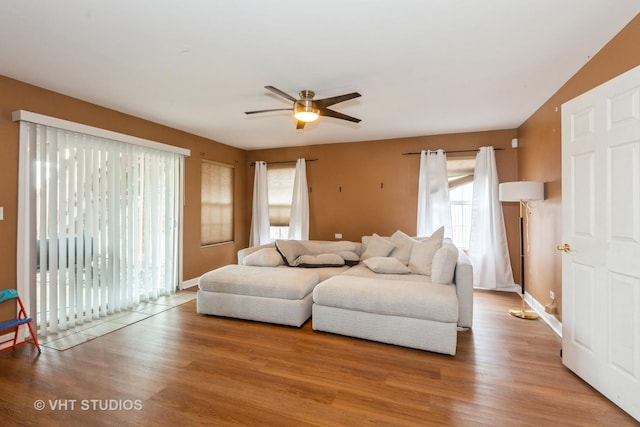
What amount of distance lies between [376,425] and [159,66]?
10.6 ft

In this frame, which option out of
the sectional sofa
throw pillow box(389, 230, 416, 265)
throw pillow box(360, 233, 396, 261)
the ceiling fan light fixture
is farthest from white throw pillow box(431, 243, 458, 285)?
the ceiling fan light fixture

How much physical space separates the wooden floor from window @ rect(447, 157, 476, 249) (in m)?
2.10

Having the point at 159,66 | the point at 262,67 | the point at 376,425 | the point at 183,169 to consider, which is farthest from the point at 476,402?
the point at 183,169

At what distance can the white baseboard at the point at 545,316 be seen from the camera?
10.2 feet

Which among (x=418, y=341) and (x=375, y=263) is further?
(x=375, y=263)

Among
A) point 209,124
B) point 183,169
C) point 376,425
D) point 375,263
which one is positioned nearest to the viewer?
point 376,425

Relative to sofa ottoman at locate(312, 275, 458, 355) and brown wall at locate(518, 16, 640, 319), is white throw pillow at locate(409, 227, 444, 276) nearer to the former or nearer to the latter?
sofa ottoman at locate(312, 275, 458, 355)

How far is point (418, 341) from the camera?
2768mm

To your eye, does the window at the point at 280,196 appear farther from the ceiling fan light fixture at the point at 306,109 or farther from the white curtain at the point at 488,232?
the white curtain at the point at 488,232

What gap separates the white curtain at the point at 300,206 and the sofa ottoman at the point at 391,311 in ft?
8.55

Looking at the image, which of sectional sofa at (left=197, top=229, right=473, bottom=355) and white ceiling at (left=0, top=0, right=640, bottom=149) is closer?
white ceiling at (left=0, top=0, right=640, bottom=149)

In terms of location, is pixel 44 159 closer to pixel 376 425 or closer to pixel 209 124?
pixel 209 124

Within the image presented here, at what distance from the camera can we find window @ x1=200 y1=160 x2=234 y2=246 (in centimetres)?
535

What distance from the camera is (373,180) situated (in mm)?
5488
